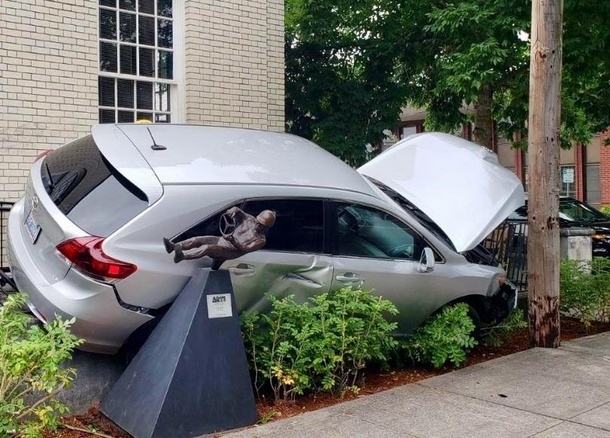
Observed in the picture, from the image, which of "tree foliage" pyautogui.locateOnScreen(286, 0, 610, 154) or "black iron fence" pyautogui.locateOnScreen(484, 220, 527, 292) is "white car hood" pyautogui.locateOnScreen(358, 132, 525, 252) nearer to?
"black iron fence" pyautogui.locateOnScreen(484, 220, 527, 292)

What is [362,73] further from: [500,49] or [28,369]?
[28,369]

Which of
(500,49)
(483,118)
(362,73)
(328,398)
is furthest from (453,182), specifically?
(362,73)

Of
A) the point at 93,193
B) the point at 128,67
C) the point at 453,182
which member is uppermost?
the point at 128,67

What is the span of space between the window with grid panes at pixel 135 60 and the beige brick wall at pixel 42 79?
0.39 metres

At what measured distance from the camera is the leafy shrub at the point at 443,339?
5.57 metres

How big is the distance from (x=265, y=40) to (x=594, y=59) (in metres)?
4.61

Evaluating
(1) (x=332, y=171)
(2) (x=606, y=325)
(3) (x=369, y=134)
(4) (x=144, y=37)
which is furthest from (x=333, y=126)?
(1) (x=332, y=171)

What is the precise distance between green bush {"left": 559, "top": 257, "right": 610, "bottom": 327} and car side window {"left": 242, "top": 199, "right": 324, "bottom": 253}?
3.91m

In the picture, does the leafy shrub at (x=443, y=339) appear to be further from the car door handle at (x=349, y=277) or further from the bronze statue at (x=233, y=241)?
the bronze statue at (x=233, y=241)

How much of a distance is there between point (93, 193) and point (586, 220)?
1233 cm

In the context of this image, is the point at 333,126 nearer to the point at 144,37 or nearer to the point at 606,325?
the point at 144,37

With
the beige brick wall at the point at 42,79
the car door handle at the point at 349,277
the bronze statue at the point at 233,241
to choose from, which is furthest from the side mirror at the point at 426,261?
the beige brick wall at the point at 42,79

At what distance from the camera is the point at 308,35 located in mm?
12383

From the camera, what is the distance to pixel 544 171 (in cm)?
648
